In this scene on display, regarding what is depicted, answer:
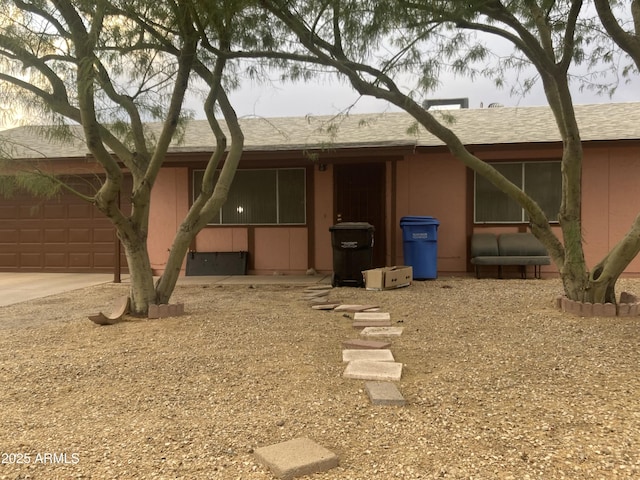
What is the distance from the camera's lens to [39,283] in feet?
34.1

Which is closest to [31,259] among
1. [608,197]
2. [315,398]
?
[315,398]

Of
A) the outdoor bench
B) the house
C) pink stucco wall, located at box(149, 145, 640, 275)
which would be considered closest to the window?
the house

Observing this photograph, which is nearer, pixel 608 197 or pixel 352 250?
pixel 352 250

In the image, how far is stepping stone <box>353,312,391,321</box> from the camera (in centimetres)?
610

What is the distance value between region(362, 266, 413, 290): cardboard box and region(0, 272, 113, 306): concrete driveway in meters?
5.39

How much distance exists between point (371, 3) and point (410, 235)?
488 cm

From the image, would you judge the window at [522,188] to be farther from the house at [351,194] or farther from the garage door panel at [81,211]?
the garage door panel at [81,211]

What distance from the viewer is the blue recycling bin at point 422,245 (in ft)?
31.2

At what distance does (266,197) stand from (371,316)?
5.53m

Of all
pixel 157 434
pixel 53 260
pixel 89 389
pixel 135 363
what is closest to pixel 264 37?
pixel 135 363

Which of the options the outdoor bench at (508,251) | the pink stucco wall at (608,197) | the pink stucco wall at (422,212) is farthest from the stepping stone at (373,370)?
the pink stucco wall at (608,197)

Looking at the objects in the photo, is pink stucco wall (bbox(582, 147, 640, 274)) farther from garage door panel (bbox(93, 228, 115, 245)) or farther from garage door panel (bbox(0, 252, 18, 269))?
garage door panel (bbox(0, 252, 18, 269))

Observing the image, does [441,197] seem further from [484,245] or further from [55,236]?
[55,236]

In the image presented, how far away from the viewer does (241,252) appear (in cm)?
1103
